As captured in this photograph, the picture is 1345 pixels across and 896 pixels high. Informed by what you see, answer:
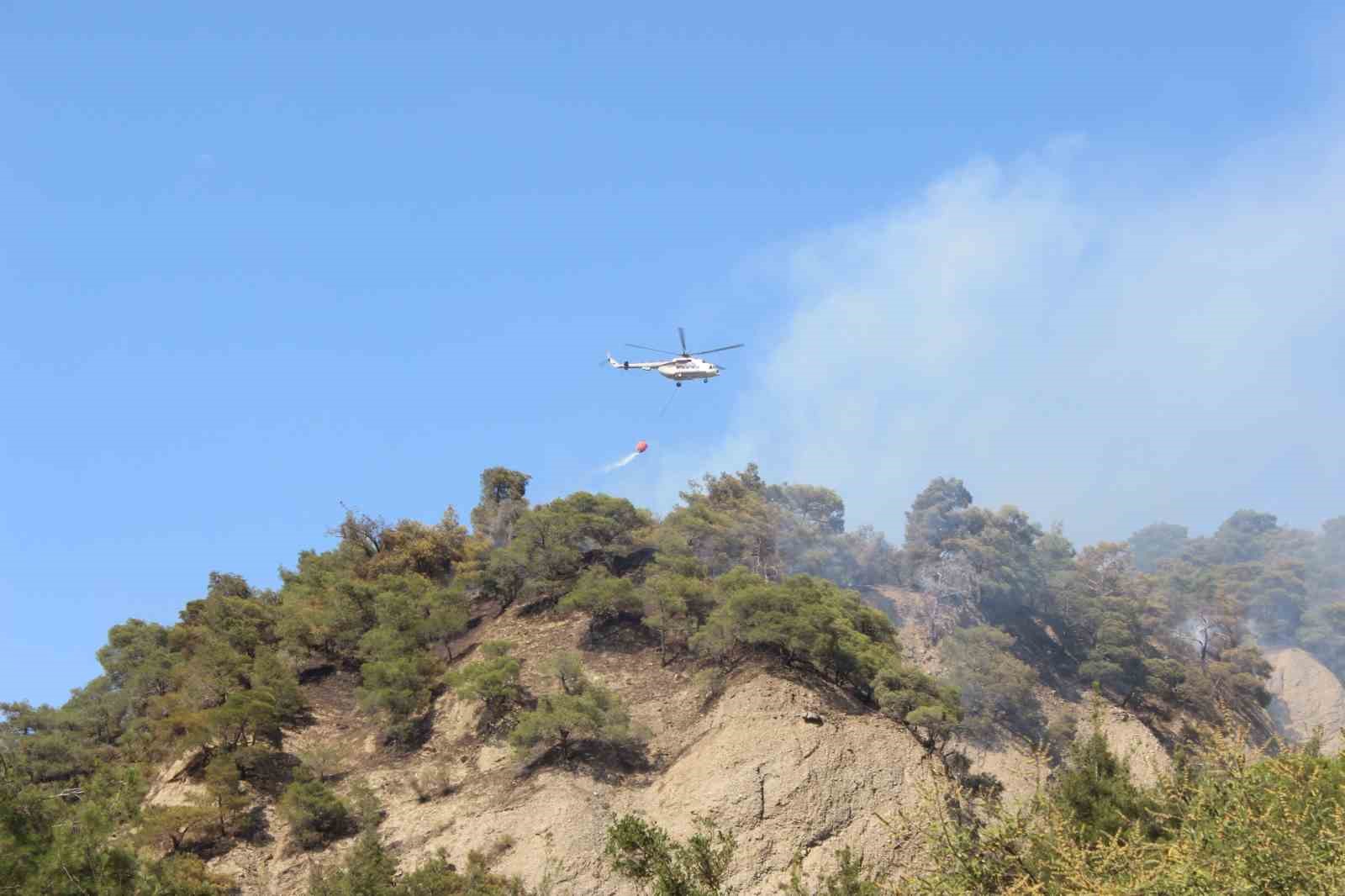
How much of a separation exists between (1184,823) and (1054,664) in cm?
4857

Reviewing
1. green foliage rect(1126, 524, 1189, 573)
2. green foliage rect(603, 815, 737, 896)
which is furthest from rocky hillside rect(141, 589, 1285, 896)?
green foliage rect(1126, 524, 1189, 573)

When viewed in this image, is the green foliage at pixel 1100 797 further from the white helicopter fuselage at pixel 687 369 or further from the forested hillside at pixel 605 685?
the white helicopter fuselage at pixel 687 369

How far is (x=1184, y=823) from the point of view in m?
21.8

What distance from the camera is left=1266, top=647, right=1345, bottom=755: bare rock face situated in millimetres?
81375

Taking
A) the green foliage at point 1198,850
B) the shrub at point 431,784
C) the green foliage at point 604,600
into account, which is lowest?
the green foliage at point 1198,850

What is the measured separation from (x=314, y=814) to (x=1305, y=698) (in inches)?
2948

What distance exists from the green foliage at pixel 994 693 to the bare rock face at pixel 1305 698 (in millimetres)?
29632

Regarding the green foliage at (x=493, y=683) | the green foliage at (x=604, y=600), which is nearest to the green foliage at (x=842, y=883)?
the green foliage at (x=493, y=683)

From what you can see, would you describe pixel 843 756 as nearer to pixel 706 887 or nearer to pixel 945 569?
pixel 706 887

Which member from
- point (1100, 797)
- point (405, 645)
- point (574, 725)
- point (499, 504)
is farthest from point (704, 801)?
point (499, 504)

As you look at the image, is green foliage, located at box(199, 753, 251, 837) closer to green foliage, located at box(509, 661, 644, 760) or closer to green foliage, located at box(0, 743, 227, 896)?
green foliage, located at box(0, 743, 227, 896)

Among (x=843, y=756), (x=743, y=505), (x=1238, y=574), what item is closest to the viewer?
(x=843, y=756)

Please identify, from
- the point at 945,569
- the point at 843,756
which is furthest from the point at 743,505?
the point at 843,756

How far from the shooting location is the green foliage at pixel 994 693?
57562 millimetres
